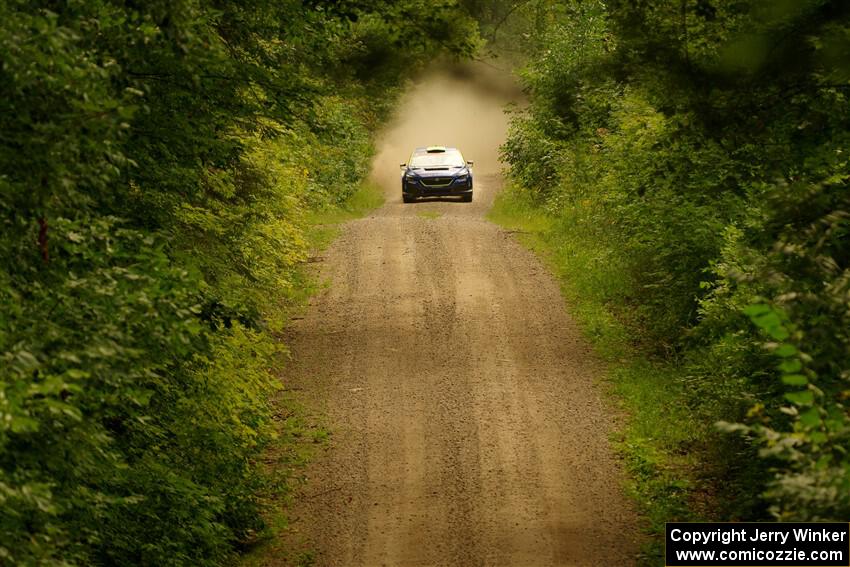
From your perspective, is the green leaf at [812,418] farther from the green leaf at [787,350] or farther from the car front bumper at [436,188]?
the car front bumper at [436,188]

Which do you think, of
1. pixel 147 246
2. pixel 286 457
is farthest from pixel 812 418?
pixel 286 457

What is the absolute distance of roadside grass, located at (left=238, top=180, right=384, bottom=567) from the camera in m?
12.0

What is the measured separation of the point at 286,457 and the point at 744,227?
680 cm

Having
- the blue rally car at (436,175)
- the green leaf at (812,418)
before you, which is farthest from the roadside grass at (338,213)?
the green leaf at (812,418)

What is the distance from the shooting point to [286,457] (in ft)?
48.5

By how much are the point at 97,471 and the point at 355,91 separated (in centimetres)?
657

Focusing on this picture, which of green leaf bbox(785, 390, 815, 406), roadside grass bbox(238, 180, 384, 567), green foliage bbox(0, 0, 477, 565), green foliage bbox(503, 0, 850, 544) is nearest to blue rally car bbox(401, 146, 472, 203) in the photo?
roadside grass bbox(238, 180, 384, 567)

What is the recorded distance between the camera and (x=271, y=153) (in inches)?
680

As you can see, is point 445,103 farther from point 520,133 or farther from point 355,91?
point 355,91

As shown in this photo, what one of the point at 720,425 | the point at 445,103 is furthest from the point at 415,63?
the point at 445,103

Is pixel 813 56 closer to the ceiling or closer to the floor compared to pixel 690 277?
Result: closer to the ceiling

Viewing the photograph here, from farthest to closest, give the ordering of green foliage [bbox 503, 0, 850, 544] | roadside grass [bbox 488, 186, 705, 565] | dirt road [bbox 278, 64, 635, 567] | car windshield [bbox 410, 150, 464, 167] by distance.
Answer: car windshield [bbox 410, 150, 464, 167] → roadside grass [bbox 488, 186, 705, 565] → dirt road [bbox 278, 64, 635, 567] → green foliage [bbox 503, 0, 850, 544]

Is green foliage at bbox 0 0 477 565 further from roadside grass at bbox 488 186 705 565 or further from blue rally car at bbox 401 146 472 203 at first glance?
blue rally car at bbox 401 146 472 203

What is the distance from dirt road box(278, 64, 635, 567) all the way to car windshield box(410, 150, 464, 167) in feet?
25.2
